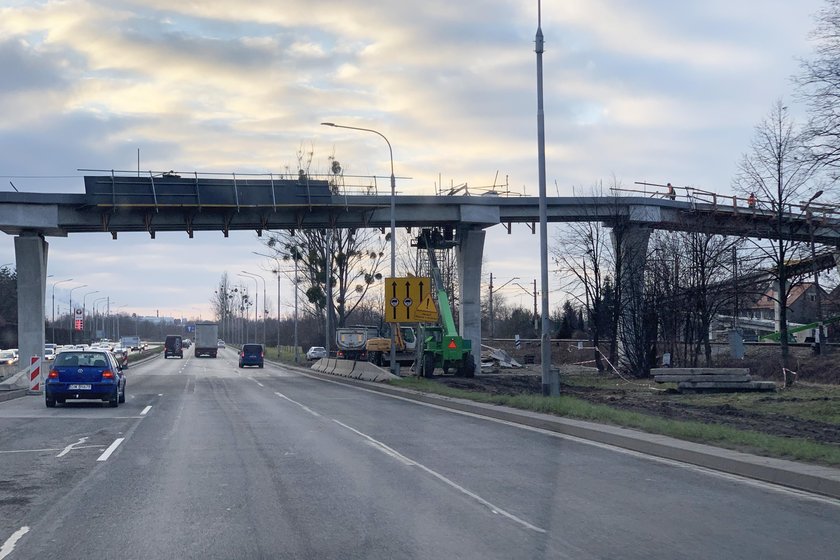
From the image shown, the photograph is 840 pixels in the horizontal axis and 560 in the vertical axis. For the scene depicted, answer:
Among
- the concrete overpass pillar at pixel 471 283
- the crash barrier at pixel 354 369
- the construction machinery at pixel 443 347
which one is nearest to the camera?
the crash barrier at pixel 354 369

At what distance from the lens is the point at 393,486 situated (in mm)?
11523

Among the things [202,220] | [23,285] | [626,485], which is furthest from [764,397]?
[23,285]

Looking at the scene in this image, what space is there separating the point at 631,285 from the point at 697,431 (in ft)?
91.9

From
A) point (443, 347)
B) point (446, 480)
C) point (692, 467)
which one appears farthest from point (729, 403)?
point (443, 347)

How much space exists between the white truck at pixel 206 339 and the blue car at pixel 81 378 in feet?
223

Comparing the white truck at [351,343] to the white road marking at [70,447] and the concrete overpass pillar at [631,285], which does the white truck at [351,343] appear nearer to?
the concrete overpass pillar at [631,285]

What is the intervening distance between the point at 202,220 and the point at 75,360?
58.3ft

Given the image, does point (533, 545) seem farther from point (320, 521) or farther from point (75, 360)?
point (75, 360)

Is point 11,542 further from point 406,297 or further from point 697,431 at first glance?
point 406,297

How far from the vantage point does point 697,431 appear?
1561cm

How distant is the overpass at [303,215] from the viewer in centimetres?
3953

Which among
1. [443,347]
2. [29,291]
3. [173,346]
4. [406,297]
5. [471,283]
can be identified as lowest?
[173,346]

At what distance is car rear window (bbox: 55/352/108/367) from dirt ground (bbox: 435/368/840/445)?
1420cm

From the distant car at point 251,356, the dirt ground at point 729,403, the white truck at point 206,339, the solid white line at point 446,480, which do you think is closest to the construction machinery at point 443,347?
the dirt ground at point 729,403
